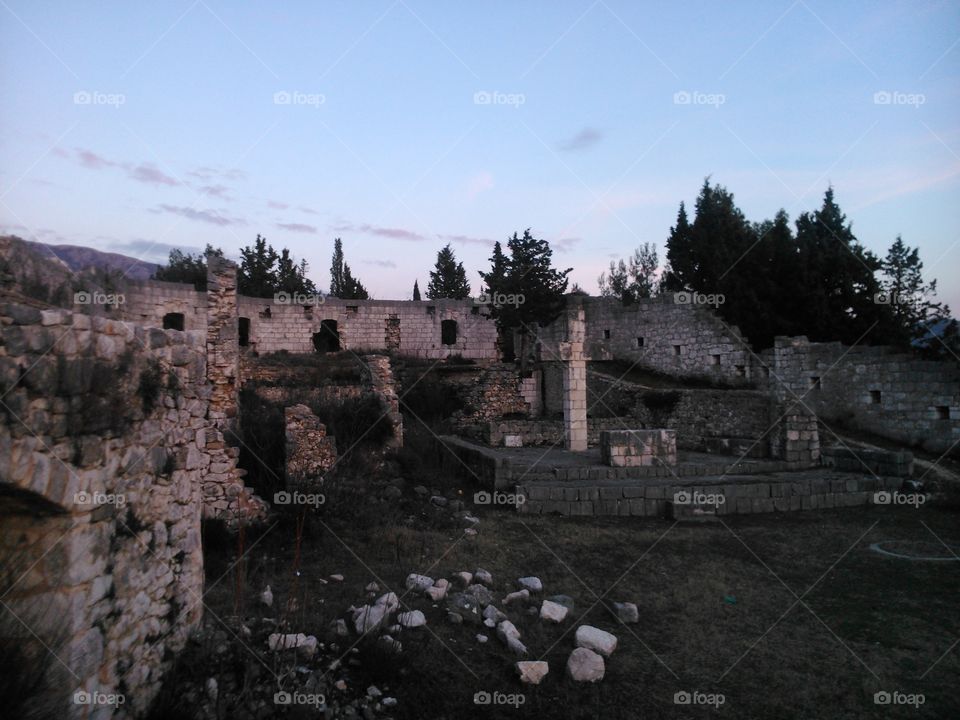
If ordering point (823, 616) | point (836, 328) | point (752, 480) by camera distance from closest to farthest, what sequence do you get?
point (823, 616), point (752, 480), point (836, 328)

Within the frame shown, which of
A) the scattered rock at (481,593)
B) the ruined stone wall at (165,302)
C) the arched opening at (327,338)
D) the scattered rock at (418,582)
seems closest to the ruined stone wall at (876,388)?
the scattered rock at (481,593)

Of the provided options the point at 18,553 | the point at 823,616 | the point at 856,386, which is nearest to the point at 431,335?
the point at 856,386

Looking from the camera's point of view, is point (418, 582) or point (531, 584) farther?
point (531, 584)

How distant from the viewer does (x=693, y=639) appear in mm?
5703

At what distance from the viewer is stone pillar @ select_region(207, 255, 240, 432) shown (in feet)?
36.5

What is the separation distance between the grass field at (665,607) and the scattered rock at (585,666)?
80 mm

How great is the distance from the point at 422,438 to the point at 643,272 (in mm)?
34894

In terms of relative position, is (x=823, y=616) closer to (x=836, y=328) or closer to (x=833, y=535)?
(x=833, y=535)

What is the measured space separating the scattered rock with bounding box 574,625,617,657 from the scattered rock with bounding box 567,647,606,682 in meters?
0.28

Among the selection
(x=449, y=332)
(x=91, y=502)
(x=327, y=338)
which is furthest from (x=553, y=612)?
(x=449, y=332)

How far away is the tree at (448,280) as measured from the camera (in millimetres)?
46844

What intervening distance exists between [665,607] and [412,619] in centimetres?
270

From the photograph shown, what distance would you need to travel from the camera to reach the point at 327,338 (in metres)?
32.3

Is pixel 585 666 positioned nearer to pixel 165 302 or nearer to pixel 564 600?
pixel 564 600
